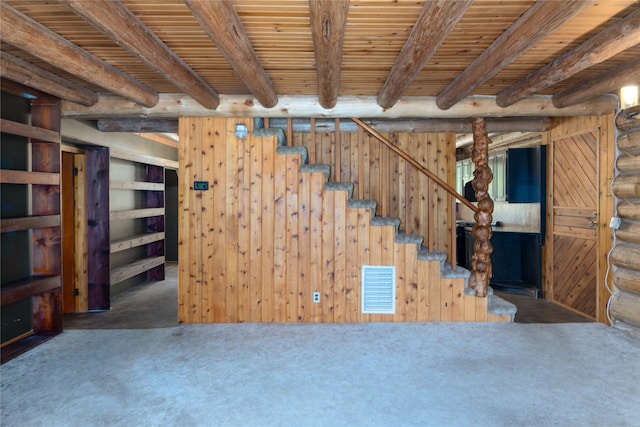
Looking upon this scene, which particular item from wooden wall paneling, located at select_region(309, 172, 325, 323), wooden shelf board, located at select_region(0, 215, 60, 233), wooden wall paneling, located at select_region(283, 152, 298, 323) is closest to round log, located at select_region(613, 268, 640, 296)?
wooden wall paneling, located at select_region(309, 172, 325, 323)

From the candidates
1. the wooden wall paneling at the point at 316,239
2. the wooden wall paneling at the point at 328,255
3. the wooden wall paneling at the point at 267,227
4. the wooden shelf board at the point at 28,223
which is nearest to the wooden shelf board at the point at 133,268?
the wooden shelf board at the point at 28,223

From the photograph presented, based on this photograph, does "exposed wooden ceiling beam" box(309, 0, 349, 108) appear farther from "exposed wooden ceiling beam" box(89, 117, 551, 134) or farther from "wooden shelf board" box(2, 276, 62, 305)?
A: "wooden shelf board" box(2, 276, 62, 305)

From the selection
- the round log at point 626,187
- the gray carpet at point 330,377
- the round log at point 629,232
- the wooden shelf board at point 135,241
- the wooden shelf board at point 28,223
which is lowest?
the gray carpet at point 330,377

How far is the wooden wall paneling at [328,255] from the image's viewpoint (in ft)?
13.5

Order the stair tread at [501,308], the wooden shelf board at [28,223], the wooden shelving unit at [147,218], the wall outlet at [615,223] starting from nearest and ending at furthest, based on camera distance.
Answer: the wooden shelf board at [28,223] → the wall outlet at [615,223] → the stair tread at [501,308] → the wooden shelving unit at [147,218]

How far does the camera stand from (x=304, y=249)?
4.10 meters

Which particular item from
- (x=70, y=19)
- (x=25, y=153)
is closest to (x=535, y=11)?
(x=70, y=19)

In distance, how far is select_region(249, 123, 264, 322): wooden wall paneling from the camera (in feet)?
13.4

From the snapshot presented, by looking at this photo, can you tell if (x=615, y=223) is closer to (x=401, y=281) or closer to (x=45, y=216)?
(x=401, y=281)

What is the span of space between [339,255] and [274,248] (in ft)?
2.47

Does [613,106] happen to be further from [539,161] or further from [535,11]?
[535,11]

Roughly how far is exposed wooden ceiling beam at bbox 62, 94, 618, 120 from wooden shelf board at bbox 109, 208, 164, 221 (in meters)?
1.64

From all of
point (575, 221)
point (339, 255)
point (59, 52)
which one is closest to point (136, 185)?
point (59, 52)

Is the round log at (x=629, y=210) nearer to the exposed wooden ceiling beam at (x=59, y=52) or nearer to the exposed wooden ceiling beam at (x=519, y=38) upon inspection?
the exposed wooden ceiling beam at (x=519, y=38)
